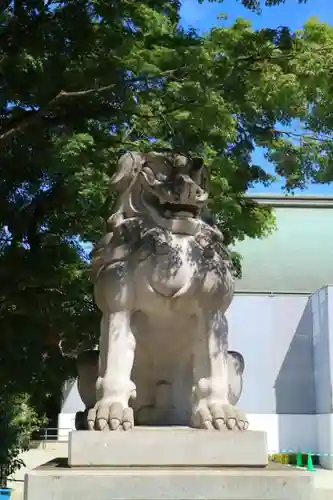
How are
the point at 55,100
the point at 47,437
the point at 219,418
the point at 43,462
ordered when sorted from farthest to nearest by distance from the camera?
the point at 47,437 → the point at 43,462 → the point at 55,100 → the point at 219,418

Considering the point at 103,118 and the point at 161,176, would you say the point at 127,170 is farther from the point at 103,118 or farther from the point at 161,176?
the point at 103,118

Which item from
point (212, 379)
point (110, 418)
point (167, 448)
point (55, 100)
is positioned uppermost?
point (55, 100)

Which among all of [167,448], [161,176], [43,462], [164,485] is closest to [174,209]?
[161,176]

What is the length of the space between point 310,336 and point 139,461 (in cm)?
2457

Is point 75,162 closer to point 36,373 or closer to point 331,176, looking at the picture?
point 331,176

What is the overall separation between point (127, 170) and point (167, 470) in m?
2.29

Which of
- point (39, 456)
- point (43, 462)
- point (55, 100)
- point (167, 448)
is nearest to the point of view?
point (167, 448)

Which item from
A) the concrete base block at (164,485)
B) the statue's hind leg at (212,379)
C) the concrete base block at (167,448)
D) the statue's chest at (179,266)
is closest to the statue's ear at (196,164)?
the statue's chest at (179,266)

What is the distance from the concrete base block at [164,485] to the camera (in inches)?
167

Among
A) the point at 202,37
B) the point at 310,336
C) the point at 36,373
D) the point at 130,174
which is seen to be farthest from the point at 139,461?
the point at 310,336

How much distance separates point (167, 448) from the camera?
4.57 m

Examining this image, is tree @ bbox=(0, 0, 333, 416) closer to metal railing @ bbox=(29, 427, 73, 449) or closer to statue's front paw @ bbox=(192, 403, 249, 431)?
statue's front paw @ bbox=(192, 403, 249, 431)

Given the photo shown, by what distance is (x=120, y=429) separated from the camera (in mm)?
4586

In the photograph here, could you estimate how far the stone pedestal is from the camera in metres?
4.25
